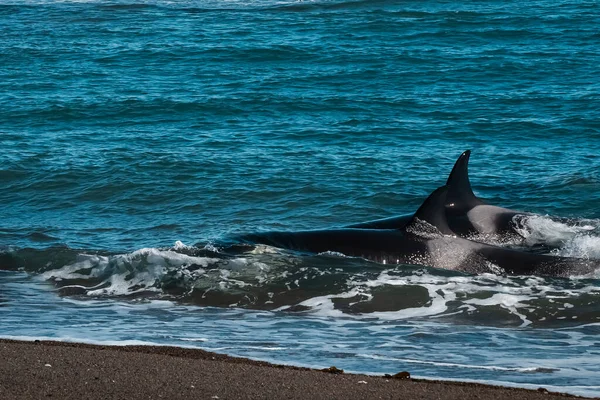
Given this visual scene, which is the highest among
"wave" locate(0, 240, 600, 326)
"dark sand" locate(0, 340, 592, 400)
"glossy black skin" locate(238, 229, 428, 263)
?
"dark sand" locate(0, 340, 592, 400)

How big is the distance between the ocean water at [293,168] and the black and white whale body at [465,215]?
1.28ft

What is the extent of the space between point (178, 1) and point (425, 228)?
2309 centimetres

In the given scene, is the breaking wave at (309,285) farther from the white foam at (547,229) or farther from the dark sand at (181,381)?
the dark sand at (181,381)

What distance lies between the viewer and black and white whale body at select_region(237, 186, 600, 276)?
11297 millimetres

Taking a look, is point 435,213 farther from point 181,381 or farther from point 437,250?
point 181,381

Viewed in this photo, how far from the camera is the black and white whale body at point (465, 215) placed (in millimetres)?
12758

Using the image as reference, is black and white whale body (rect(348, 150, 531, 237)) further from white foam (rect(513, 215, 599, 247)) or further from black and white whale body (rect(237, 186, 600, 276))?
black and white whale body (rect(237, 186, 600, 276))

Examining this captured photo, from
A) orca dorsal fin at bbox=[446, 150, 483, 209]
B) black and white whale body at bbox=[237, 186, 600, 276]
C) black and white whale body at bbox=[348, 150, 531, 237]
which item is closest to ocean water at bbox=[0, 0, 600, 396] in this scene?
black and white whale body at bbox=[237, 186, 600, 276]

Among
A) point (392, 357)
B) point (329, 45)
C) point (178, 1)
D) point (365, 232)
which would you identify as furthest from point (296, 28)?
point (392, 357)

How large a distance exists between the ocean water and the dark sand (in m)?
0.54

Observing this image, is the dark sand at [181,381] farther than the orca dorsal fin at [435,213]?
No

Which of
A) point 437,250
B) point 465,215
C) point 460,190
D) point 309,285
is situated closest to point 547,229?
point 465,215

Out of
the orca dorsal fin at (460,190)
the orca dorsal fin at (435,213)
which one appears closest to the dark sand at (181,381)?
the orca dorsal fin at (435,213)

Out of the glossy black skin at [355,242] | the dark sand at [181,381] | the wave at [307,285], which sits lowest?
the wave at [307,285]
